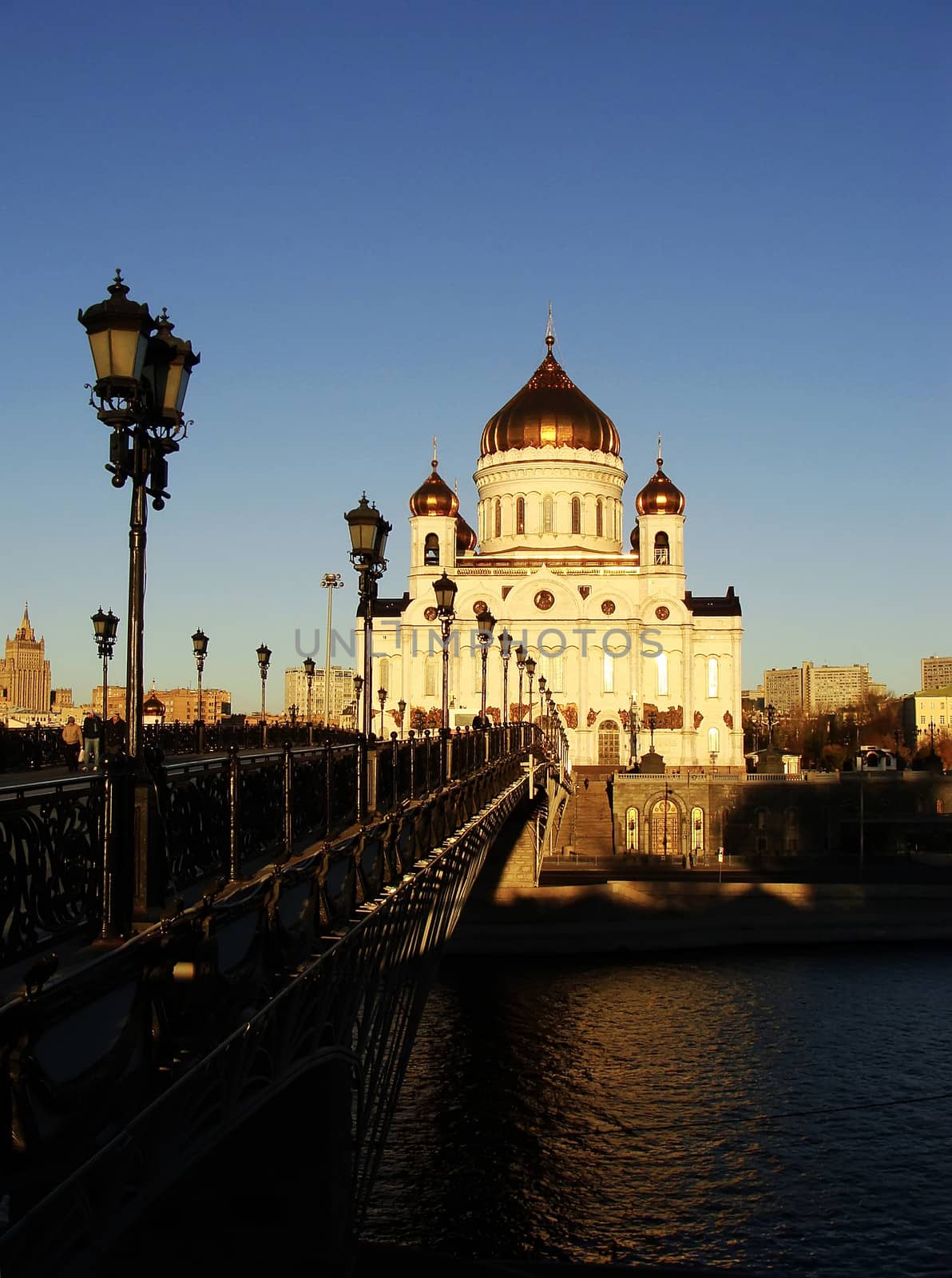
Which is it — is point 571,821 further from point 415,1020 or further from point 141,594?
point 141,594

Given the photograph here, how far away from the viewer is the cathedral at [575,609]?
211 ft

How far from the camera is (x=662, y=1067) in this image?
23938 millimetres

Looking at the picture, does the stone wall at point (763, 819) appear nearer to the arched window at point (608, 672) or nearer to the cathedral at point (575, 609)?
the cathedral at point (575, 609)

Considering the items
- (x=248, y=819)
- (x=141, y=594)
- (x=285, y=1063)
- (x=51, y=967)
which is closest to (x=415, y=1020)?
(x=248, y=819)

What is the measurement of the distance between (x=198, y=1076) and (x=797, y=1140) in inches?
636

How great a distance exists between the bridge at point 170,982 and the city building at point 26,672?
A: 8475cm

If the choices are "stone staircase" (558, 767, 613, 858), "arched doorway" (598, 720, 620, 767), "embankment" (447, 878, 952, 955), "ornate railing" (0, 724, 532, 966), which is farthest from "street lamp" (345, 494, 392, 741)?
"arched doorway" (598, 720, 620, 767)

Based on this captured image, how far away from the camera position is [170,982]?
5.81 m

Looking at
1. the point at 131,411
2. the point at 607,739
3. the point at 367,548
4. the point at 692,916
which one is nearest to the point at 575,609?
the point at 607,739

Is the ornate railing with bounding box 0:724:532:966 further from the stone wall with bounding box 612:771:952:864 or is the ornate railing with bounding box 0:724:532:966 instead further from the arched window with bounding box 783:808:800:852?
the arched window with bounding box 783:808:800:852

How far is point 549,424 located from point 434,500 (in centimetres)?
718

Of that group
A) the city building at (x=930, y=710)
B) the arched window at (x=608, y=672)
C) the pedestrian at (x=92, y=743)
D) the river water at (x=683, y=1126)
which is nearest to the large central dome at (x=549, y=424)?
the arched window at (x=608, y=672)

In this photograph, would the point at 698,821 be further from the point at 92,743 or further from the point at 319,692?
the point at 319,692

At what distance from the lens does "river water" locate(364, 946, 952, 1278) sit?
641 inches
